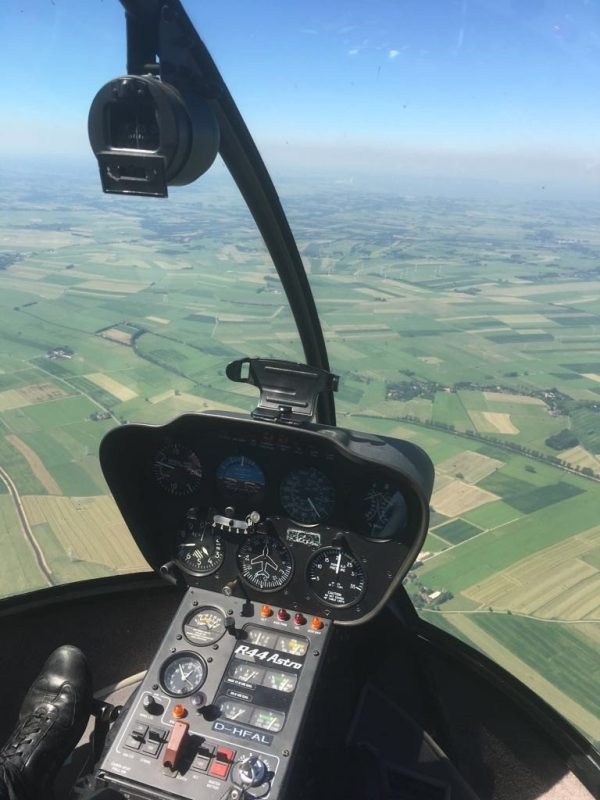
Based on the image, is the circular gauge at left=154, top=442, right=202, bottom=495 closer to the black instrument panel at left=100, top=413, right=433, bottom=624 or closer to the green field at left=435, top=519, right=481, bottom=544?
the black instrument panel at left=100, top=413, right=433, bottom=624

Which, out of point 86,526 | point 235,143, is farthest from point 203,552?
point 86,526

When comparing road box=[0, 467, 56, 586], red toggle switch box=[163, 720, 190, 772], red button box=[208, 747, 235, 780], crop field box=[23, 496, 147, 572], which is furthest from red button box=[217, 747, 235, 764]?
road box=[0, 467, 56, 586]

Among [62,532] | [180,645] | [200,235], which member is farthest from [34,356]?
[180,645]

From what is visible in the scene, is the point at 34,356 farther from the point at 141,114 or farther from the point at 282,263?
the point at 141,114

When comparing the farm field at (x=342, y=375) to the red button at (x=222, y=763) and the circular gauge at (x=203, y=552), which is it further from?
the red button at (x=222, y=763)

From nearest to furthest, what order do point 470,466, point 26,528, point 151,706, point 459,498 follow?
point 151,706 → point 26,528 → point 459,498 → point 470,466

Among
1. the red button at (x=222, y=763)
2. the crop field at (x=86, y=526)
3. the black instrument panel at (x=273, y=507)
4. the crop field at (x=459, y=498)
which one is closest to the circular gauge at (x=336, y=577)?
the black instrument panel at (x=273, y=507)

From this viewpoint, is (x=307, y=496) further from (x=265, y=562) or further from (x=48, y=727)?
(x=48, y=727)
